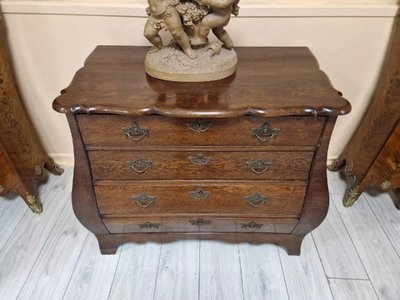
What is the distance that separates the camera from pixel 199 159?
1.01m

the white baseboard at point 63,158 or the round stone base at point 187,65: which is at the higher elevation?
the round stone base at point 187,65

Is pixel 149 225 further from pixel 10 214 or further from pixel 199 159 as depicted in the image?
pixel 10 214

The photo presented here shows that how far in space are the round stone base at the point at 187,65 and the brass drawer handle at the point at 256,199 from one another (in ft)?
1.45

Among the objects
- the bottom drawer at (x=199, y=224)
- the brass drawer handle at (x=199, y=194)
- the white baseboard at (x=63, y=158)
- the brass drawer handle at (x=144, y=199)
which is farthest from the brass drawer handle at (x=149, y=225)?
the white baseboard at (x=63, y=158)

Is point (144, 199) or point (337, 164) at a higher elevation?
point (144, 199)

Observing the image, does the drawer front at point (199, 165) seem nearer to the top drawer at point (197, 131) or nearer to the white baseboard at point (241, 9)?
the top drawer at point (197, 131)

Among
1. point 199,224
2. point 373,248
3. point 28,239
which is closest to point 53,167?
point 28,239

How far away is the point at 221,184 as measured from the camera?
3.54 feet

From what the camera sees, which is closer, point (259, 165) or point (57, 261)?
point (259, 165)

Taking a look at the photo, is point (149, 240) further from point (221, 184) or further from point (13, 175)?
point (13, 175)

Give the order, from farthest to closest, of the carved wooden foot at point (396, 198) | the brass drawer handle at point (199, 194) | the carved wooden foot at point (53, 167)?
the carved wooden foot at point (53, 167) → the carved wooden foot at point (396, 198) → the brass drawer handle at point (199, 194)

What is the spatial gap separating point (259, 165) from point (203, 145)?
20 cm

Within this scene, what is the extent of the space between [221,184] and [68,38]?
96cm

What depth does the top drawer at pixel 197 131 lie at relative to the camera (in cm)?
92
